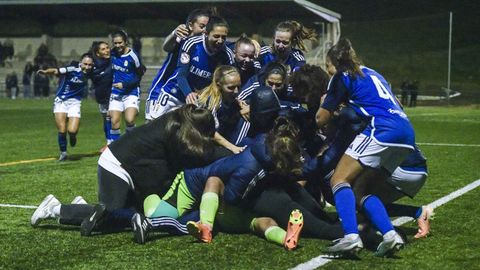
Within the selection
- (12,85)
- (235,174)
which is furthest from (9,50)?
(235,174)

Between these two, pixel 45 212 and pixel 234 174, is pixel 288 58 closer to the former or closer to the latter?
pixel 234 174

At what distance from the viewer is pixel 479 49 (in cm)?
6800

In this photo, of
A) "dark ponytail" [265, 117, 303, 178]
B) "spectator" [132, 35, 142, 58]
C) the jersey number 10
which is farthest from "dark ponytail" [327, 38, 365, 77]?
"spectator" [132, 35, 142, 58]

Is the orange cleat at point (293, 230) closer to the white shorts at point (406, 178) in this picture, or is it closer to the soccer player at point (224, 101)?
the white shorts at point (406, 178)

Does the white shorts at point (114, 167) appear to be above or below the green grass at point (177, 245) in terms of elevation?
above

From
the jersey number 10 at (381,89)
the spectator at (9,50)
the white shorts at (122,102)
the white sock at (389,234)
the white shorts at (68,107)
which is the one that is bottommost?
the spectator at (9,50)

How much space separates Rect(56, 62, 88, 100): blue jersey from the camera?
49.2 feet

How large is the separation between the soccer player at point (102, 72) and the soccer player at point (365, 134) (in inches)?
343

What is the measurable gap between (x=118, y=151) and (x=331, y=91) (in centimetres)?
204

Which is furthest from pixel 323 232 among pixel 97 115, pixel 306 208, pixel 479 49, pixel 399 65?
pixel 479 49

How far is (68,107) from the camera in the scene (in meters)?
15.3

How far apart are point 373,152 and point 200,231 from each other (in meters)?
1.54

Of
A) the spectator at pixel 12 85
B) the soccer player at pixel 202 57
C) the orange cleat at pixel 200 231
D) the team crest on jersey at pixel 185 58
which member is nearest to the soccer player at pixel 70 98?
the soccer player at pixel 202 57

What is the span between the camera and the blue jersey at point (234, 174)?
6.98m
